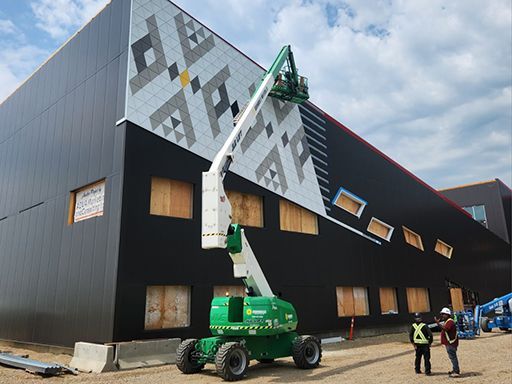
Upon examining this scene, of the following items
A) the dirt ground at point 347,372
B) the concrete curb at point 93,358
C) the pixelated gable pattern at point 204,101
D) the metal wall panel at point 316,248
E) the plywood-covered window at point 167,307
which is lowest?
the dirt ground at point 347,372

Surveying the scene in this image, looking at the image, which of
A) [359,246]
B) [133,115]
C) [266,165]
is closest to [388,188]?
[359,246]

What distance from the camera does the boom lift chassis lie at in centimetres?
1090

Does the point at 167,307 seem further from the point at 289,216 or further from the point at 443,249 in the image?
the point at 443,249

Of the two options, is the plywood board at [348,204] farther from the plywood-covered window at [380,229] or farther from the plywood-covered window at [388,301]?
the plywood-covered window at [388,301]

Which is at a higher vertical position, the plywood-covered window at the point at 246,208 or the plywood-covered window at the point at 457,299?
the plywood-covered window at the point at 246,208

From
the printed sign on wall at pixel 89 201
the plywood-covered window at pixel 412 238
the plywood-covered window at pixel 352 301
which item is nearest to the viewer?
the printed sign on wall at pixel 89 201

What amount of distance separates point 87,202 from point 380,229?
17.1 m

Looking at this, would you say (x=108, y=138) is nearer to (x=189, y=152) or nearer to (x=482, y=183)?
(x=189, y=152)

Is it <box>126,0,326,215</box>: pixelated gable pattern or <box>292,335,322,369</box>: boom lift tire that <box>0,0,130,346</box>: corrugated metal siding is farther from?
<box>292,335,322,369</box>: boom lift tire

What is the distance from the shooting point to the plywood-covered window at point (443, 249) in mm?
30908

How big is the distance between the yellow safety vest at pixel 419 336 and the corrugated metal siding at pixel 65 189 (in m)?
9.44

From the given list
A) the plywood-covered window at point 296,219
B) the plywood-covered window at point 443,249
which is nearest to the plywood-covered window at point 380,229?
the plywood-covered window at point 296,219

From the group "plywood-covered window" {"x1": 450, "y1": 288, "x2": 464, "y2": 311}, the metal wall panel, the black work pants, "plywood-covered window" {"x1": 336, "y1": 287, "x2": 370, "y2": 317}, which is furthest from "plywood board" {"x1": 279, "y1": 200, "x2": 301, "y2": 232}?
"plywood-covered window" {"x1": 450, "y1": 288, "x2": 464, "y2": 311}

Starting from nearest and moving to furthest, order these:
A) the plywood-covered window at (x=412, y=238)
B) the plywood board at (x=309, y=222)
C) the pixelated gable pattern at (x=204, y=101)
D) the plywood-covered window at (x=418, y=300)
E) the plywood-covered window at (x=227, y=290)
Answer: the pixelated gable pattern at (x=204, y=101) → the plywood-covered window at (x=227, y=290) → the plywood board at (x=309, y=222) → the plywood-covered window at (x=418, y=300) → the plywood-covered window at (x=412, y=238)
